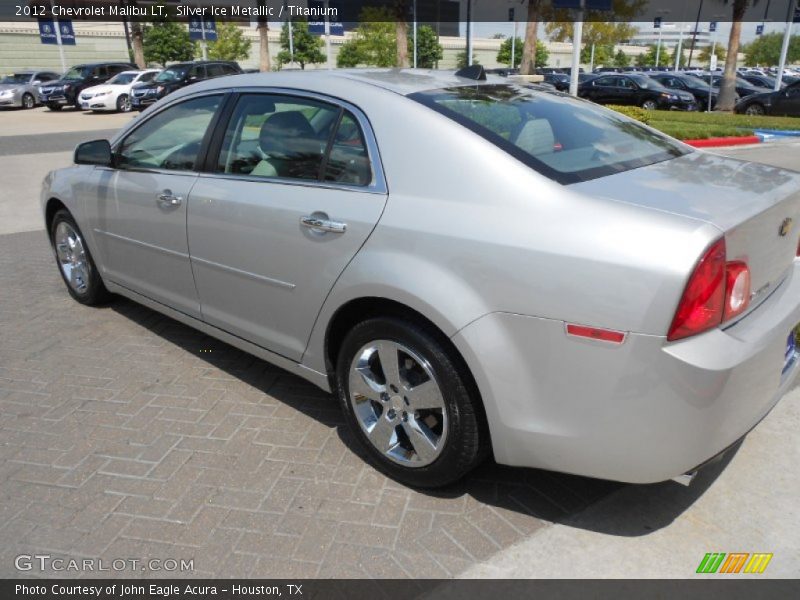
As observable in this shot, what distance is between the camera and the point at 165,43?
51625 mm

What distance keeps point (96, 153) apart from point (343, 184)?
218 centimetres

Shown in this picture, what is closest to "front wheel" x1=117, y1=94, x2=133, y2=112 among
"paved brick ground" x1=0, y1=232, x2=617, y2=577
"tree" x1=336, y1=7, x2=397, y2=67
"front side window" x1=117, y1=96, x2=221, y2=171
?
"front side window" x1=117, y1=96, x2=221, y2=171

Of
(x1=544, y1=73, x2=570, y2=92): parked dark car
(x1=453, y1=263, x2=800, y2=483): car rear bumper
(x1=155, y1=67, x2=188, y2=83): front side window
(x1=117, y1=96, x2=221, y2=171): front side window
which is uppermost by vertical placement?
(x1=117, y1=96, x2=221, y2=171): front side window

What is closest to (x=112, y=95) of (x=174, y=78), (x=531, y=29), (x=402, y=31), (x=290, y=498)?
(x=174, y=78)

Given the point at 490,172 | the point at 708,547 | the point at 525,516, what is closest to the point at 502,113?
the point at 490,172

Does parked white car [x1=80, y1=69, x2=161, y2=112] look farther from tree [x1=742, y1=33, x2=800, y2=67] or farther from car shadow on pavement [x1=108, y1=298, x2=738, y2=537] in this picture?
tree [x1=742, y1=33, x2=800, y2=67]

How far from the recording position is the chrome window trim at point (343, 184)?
279cm

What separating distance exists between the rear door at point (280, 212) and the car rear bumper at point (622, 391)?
803mm

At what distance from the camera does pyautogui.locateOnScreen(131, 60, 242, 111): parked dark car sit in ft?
79.5

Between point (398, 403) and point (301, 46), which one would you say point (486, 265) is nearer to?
point (398, 403)

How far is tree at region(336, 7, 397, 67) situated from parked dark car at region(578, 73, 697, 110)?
→ 27981 mm

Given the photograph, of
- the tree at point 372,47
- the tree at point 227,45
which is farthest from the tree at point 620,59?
the tree at point 227,45

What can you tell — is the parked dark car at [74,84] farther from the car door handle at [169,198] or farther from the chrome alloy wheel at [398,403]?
the chrome alloy wheel at [398,403]

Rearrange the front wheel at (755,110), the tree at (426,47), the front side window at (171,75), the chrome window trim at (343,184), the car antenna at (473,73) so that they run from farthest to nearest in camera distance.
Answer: the tree at (426,47) → the front side window at (171,75) → the front wheel at (755,110) → the car antenna at (473,73) → the chrome window trim at (343,184)
